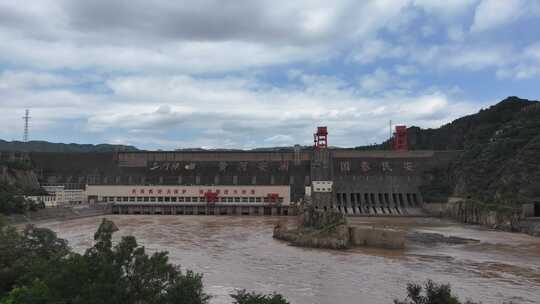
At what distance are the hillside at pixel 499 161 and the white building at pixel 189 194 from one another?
63.2 feet

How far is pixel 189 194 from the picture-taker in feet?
208

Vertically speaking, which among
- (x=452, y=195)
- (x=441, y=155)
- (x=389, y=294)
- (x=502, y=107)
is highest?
(x=502, y=107)

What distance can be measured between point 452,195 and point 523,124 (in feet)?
44.9

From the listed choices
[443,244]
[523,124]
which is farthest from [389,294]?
[523,124]

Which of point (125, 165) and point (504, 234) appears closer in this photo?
point (504, 234)

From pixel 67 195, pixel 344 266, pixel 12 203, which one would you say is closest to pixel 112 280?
pixel 344 266

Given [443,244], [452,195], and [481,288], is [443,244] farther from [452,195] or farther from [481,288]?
[452,195]

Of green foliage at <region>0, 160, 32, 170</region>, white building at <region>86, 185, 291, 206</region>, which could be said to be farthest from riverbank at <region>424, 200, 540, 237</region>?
green foliage at <region>0, 160, 32, 170</region>

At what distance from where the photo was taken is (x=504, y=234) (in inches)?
1646

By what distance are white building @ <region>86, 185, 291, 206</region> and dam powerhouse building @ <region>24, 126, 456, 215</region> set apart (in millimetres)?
117

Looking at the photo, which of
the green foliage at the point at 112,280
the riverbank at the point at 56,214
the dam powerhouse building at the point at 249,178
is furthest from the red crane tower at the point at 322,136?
the green foliage at the point at 112,280

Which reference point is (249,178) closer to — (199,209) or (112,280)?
(199,209)

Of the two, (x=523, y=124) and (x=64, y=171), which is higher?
(x=523, y=124)

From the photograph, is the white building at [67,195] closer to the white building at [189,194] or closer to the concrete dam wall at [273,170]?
the white building at [189,194]
